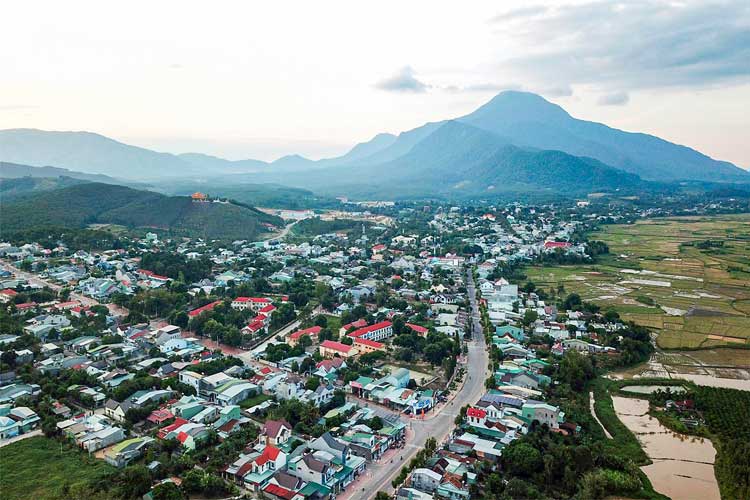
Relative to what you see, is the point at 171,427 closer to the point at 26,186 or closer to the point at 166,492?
the point at 166,492

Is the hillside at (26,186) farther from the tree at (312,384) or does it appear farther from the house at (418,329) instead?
the tree at (312,384)

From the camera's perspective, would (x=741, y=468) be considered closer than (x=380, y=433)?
Yes

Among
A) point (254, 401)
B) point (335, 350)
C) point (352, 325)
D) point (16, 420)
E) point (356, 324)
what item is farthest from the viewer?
point (356, 324)

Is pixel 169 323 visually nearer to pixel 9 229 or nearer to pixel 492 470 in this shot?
pixel 492 470

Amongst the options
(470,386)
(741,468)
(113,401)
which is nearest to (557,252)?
(470,386)

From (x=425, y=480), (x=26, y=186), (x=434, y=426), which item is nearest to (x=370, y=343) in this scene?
(x=434, y=426)
